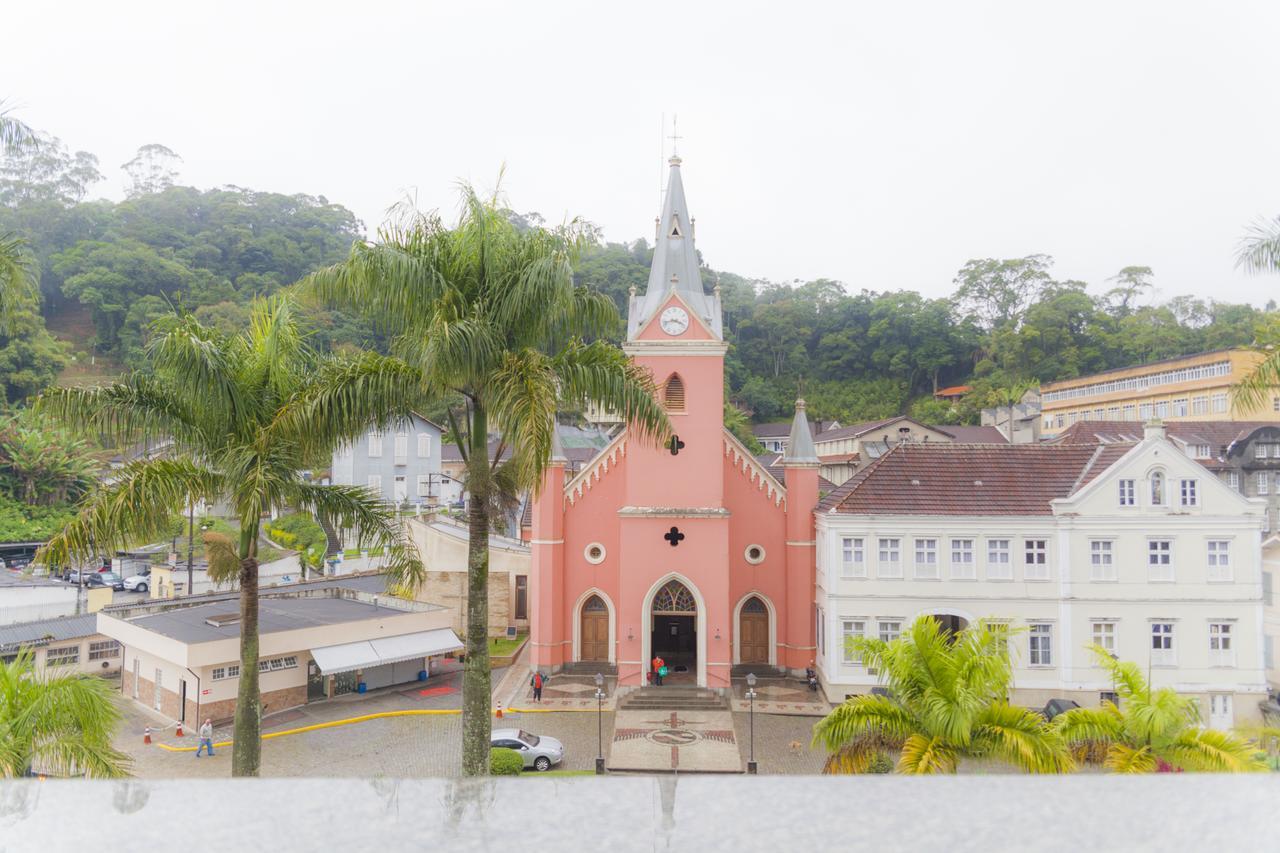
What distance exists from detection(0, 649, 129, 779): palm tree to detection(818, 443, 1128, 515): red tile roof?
1303 cm

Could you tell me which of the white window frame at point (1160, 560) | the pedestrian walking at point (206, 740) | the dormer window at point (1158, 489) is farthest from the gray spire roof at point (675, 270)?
the pedestrian walking at point (206, 740)

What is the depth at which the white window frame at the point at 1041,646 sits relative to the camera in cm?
1387

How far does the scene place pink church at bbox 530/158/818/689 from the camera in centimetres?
1630

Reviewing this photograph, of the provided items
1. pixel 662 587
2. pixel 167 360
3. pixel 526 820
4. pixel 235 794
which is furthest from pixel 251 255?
pixel 662 587

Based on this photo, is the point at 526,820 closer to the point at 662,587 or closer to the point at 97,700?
the point at 97,700

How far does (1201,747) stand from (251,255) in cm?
1146

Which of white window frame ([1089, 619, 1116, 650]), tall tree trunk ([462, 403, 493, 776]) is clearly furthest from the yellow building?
tall tree trunk ([462, 403, 493, 776])

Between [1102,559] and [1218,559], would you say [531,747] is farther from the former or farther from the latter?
[1218,559]

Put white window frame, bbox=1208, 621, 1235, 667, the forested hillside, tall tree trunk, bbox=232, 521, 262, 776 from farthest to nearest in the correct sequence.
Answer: white window frame, bbox=1208, 621, 1235, 667 < the forested hillside < tall tree trunk, bbox=232, 521, 262, 776

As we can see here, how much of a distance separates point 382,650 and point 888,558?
11168 millimetres

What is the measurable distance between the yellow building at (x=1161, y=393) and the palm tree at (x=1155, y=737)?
5.54m

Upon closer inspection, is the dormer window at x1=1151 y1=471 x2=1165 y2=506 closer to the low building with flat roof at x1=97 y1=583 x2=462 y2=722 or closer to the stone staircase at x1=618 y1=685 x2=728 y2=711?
the stone staircase at x1=618 y1=685 x2=728 y2=711

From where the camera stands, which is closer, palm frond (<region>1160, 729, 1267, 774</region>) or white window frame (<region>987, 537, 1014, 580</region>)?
palm frond (<region>1160, 729, 1267, 774</region>)

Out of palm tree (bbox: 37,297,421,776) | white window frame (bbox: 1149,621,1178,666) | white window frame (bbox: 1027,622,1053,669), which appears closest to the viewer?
palm tree (bbox: 37,297,421,776)
